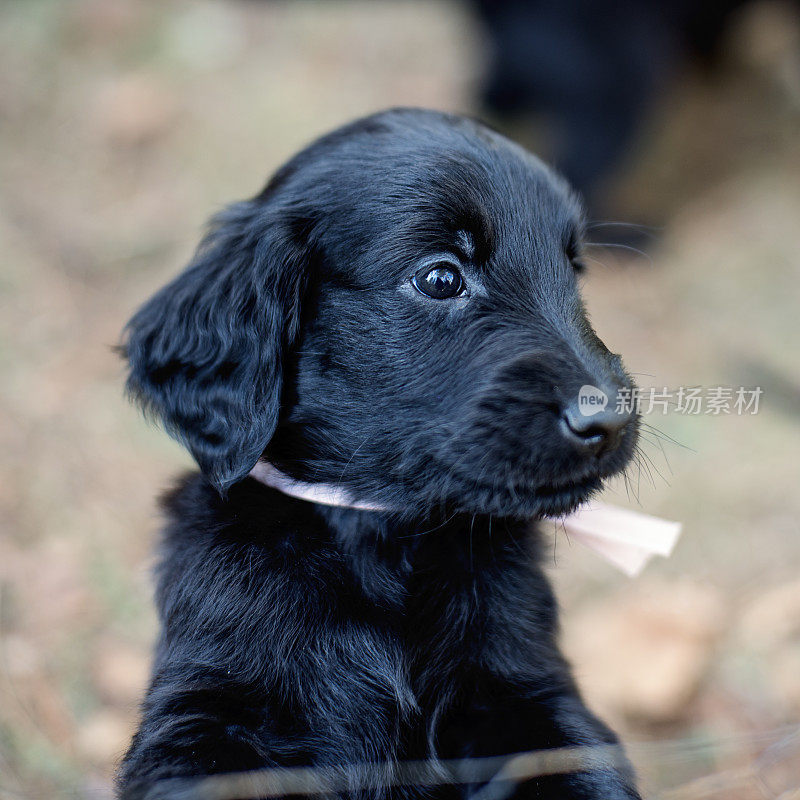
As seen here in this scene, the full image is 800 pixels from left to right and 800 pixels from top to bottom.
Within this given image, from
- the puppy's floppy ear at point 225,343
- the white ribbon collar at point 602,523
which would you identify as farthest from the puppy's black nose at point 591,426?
the puppy's floppy ear at point 225,343

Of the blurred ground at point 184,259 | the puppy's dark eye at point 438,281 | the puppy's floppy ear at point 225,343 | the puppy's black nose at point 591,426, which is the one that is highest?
the puppy's dark eye at point 438,281

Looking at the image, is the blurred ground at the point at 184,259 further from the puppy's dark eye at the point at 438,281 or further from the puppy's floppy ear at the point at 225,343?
the puppy's dark eye at the point at 438,281

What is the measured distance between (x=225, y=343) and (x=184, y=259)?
3.06m

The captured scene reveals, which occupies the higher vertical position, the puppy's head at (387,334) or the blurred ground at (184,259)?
the puppy's head at (387,334)

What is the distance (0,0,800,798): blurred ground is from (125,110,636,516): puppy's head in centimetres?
63

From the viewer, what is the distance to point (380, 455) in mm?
1970

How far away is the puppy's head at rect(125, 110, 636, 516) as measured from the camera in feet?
6.10

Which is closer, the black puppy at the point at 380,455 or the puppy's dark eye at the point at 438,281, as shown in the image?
the black puppy at the point at 380,455

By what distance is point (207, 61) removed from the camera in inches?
251

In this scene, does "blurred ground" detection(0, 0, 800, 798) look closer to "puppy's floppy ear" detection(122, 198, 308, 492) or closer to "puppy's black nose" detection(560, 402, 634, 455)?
"puppy's floppy ear" detection(122, 198, 308, 492)

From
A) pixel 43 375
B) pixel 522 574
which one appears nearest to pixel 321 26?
pixel 43 375

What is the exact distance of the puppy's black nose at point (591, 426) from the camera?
1749 mm

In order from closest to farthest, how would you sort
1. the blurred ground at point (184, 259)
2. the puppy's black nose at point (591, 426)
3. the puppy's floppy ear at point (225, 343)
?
the puppy's black nose at point (591, 426) < the puppy's floppy ear at point (225, 343) < the blurred ground at point (184, 259)

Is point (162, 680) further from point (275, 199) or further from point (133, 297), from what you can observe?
point (133, 297)
